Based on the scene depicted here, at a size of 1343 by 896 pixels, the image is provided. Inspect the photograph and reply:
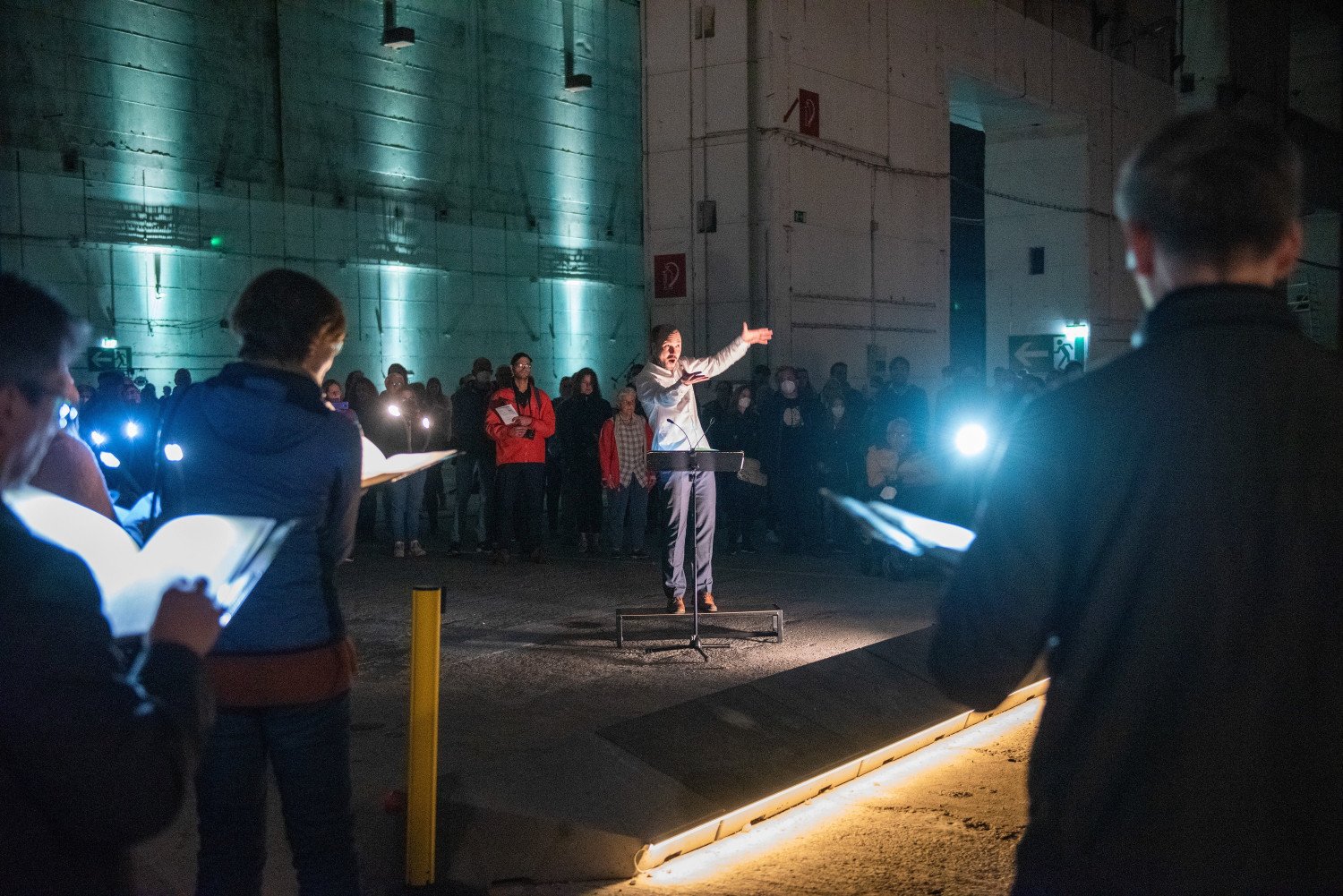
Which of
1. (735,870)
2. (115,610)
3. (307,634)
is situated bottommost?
(735,870)

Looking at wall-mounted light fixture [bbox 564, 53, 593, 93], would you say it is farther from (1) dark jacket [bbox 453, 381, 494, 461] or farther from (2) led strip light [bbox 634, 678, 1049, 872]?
(2) led strip light [bbox 634, 678, 1049, 872]

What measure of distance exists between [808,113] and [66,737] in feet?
48.7

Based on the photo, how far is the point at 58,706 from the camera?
1.58 m

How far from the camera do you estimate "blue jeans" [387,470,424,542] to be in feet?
43.1

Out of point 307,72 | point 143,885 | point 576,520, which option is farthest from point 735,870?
point 307,72

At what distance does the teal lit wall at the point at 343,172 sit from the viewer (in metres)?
20.2

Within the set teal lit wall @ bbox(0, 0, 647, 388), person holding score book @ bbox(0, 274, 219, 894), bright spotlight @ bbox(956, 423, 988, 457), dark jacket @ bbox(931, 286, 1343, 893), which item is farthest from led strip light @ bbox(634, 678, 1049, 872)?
teal lit wall @ bbox(0, 0, 647, 388)

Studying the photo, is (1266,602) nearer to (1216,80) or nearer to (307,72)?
(307,72)

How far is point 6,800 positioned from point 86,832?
0.10m

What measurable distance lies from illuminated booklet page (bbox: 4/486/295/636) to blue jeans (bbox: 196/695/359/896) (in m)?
1.24

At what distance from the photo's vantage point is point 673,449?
29.2 ft

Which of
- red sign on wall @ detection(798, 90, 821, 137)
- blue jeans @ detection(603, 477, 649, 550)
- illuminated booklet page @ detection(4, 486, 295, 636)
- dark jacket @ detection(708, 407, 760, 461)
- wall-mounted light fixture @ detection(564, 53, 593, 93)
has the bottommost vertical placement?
blue jeans @ detection(603, 477, 649, 550)

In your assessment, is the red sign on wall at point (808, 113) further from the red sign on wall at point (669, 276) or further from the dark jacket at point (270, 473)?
the dark jacket at point (270, 473)

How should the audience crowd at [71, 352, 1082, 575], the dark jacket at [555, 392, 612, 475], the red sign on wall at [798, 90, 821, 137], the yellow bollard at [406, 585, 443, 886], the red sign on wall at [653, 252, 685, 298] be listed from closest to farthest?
the yellow bollard at [406, 585, 443, 886] < the audience crowd at [71, 352, 1082, 575] < the dark jacket at [555, 392, 612, 475] < the red sign on wall at [798, 90, 821, 137] < the red sign on wall at [653, 252, 685, 298]
